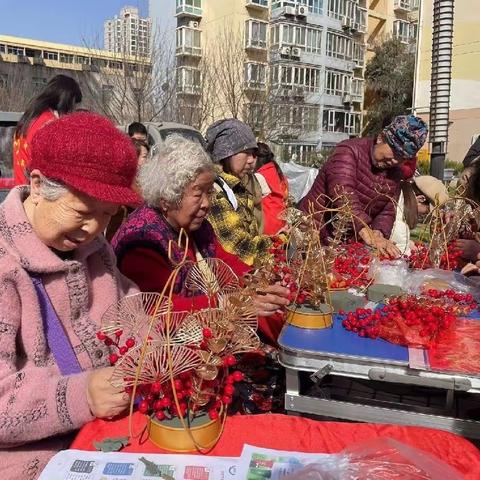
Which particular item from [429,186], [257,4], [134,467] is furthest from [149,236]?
[257,4]

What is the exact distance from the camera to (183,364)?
3.78 ft

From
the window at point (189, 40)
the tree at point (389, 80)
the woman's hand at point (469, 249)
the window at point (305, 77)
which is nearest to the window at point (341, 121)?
the tree at point (389, 80)

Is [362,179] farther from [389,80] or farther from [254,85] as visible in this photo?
[389,80]

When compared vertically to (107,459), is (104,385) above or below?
above

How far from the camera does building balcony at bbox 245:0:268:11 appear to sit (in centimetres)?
3141

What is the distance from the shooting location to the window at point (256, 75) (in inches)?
688

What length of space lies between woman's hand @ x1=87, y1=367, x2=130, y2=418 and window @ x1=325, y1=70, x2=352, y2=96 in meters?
34.4

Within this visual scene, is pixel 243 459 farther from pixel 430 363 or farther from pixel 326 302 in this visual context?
pixel 326 302

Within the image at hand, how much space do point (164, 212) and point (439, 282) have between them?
1.36 metres

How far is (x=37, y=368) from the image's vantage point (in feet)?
4.31

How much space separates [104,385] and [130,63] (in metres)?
14.4

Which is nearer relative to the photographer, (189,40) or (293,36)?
(189,40)

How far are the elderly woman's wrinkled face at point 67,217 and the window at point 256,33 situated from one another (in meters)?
29.4

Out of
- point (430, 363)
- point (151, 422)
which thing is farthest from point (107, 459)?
point (430, 363)
